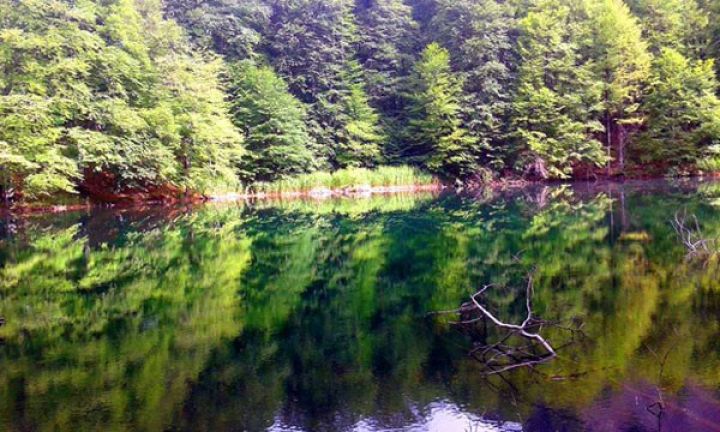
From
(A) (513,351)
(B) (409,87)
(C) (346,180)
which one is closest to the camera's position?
(A) (513,351)

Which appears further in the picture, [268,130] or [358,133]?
[358,133]

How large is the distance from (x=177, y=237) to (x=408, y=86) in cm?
2547

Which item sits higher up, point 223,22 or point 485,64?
point 223,22

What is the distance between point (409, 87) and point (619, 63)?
486 inches

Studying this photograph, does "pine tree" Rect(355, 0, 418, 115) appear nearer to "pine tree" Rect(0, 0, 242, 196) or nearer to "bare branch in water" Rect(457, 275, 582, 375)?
"pine tree" Rect(0, 0, 242, 196)

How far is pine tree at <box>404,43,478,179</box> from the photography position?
35438 millimetres

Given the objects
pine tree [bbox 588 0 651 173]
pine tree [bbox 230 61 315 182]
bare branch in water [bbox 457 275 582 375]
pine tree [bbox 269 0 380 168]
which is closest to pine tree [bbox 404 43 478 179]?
pine tree [bbox 269 0 380 168]

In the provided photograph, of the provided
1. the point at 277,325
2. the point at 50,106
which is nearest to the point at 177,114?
the point at 50,106

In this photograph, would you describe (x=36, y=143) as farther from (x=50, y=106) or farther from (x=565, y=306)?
(x=565, y=306)

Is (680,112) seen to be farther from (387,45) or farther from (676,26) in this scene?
(387,45)

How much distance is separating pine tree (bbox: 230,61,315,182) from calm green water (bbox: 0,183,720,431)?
63.4 feet

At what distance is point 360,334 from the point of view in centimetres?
669

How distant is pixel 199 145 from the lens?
2838 centimetres

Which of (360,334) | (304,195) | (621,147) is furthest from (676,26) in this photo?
(360,334)
